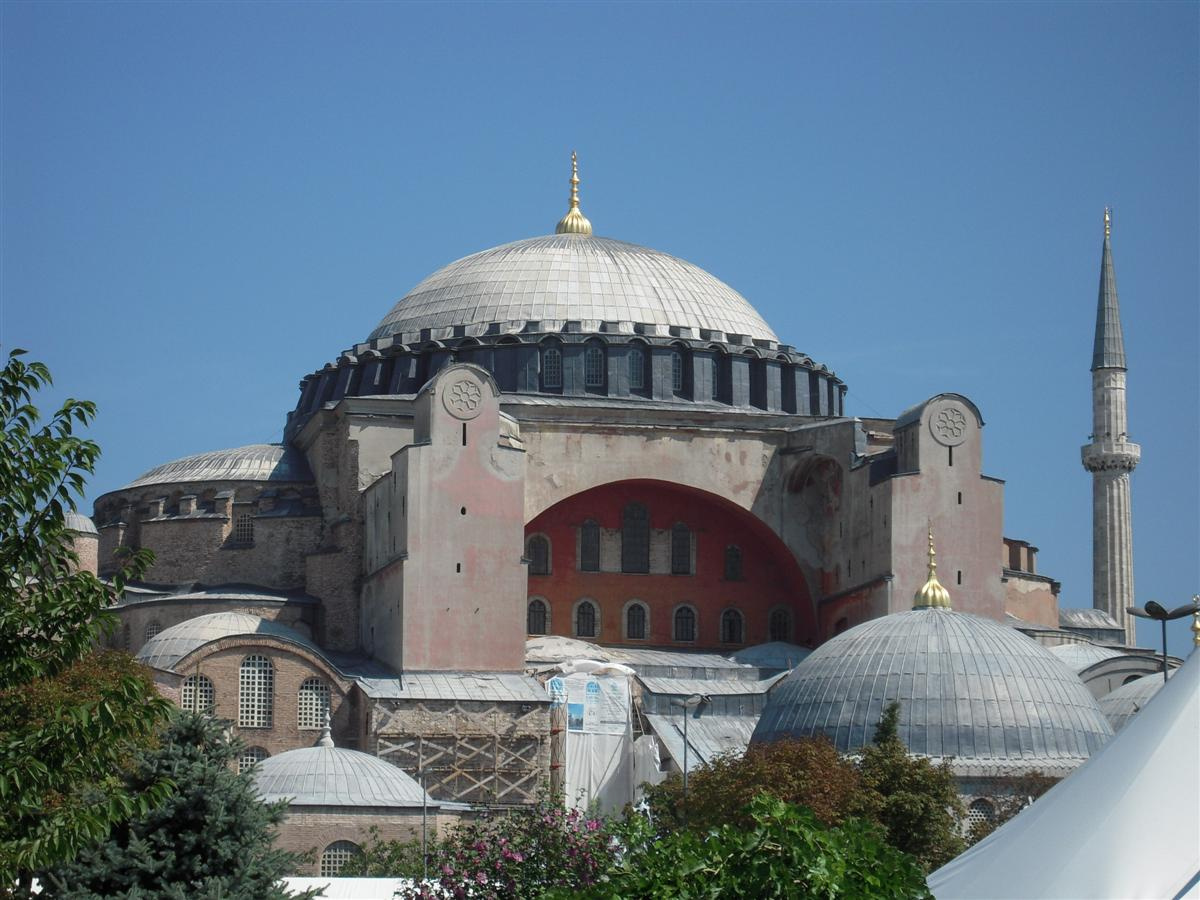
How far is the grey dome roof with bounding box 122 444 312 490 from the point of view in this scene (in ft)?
197

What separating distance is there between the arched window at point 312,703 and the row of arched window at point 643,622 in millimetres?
7316

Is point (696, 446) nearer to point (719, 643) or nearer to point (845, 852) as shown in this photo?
point (719, 643)

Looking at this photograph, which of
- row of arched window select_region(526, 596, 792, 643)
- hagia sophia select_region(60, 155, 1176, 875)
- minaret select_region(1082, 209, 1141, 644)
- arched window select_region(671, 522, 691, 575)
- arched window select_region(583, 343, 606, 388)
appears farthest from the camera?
minaret select_region(1082, 209, 1141, 644)

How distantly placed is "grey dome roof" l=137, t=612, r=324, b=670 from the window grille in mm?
4104

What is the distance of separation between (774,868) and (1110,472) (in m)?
53.9

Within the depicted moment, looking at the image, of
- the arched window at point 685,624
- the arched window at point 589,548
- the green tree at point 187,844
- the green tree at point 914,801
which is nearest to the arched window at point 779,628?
the arched window at point 685,624

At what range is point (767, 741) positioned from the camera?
47.6 metres

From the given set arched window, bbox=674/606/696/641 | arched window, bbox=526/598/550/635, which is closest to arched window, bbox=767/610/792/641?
arched window, bbox=674/606/696/641

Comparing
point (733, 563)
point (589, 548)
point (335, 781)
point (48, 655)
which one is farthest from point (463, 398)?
point (48, 655)

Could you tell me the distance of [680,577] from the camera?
5944 centimetres

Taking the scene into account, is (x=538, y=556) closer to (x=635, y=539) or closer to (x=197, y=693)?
(x=635, y=539)

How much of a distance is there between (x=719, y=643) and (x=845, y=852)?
1580 inches

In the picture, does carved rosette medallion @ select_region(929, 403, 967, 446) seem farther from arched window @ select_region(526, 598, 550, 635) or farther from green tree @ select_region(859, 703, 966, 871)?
green tree @ select_region(859, 703, 966, 871)

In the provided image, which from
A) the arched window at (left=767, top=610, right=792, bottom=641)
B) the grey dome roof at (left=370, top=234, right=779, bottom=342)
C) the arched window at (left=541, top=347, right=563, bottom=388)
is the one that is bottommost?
the arched window at (left=767, top=610, right=792, bottom=641)
